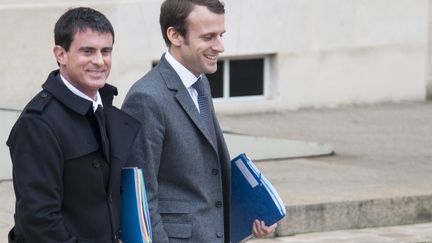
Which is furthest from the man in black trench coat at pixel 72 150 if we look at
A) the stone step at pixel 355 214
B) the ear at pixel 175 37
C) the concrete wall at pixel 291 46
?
the concrete wall at pixel 291 46

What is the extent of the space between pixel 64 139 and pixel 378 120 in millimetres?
8152

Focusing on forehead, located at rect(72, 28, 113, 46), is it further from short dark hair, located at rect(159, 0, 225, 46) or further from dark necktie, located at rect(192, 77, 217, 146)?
dark necktie, located at rect(192, 77, 217, 146)

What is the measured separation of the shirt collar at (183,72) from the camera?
465 centimetres

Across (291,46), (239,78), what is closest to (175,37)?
(239,78)

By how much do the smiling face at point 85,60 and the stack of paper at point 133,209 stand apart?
0.36 meters

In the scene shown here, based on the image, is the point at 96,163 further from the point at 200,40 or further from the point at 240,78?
the point at 240,78

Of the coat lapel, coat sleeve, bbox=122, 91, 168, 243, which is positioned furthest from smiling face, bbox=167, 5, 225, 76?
the coat lapel

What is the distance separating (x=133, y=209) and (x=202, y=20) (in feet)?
2.59

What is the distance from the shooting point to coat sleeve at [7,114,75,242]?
12.8 ft

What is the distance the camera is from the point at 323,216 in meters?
8.13

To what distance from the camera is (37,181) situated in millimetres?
3900

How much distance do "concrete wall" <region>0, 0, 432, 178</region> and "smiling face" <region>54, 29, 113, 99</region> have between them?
6.34 metres

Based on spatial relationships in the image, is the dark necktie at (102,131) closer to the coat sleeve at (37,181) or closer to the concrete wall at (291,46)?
the coat sleeve at (37,181)

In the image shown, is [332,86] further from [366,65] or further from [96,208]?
[96,208]
